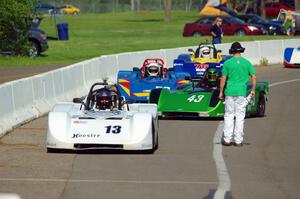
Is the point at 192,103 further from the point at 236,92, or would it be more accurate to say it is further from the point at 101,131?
the point at 101,131

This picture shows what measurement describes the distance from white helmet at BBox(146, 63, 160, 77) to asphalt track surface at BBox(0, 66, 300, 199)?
15.1 ft

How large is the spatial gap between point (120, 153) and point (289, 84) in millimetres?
14794

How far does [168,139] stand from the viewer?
16.4 metres

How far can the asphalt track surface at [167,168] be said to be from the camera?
1116 centimetres

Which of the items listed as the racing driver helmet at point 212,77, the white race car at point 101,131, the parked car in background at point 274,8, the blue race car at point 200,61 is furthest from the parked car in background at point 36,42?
the parked car in background at point 274,8

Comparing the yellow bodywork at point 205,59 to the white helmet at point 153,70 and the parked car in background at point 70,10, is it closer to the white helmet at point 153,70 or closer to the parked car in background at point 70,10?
A: the white helmet at point 153,70

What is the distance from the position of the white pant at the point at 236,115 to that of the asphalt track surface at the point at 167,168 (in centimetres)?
23

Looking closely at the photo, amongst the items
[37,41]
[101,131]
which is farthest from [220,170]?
[37,41]

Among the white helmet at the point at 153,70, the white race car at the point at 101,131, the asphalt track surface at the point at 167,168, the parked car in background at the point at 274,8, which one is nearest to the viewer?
the asphalt track surface at the point at 167,168

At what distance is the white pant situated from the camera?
1527 cm

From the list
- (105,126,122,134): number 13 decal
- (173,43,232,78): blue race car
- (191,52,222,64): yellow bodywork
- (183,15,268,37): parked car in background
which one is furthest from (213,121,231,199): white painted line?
(183,15,268,37): parked car in background

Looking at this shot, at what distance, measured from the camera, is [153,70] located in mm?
22891

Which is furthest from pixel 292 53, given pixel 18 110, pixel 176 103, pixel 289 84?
pixel 18 110

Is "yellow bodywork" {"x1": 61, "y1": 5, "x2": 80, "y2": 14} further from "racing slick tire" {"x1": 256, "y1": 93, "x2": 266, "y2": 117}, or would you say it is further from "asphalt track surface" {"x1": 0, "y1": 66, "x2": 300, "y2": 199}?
"asphalt track surface" {"x1": 0, "y1": 66, "x2": 300, "y2": 199}
